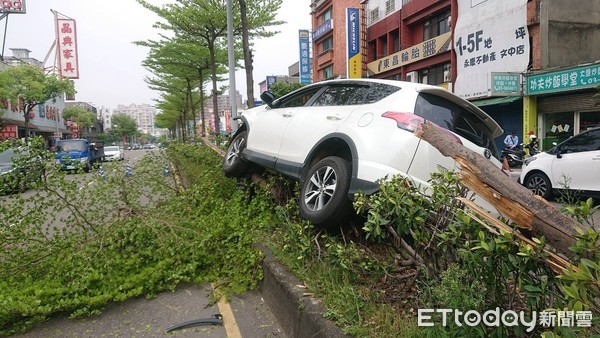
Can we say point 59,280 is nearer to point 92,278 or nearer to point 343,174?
point 92,278

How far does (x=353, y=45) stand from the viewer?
90.8ft

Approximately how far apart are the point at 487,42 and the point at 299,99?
15934 mm

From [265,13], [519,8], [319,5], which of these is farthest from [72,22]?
[519,8]

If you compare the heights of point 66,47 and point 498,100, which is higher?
point 66,47

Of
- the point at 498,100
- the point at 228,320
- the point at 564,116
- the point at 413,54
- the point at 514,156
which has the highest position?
the point at 413,54

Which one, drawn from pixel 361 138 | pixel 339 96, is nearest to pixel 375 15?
pixel 339 96

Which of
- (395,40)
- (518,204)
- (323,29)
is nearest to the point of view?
(518,204)

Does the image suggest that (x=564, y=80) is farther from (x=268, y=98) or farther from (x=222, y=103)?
(x=222, y=103)

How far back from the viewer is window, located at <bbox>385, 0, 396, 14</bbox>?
83.3 feet

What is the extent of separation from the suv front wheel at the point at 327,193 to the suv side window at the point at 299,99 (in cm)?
142

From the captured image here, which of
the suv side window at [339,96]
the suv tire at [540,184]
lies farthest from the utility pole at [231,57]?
the suv tire at [540,184]

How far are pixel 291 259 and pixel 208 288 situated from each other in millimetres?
→ 1018

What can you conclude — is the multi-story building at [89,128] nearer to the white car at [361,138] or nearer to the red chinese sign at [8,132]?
the red chinese sign at [8,132]

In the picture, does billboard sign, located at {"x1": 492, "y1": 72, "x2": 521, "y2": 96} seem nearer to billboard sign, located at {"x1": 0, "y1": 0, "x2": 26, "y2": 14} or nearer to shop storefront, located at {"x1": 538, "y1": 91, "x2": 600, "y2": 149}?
shop storefront, located at {"x1": 538, "y1": 91, "x2": 600, "y2": 149}
